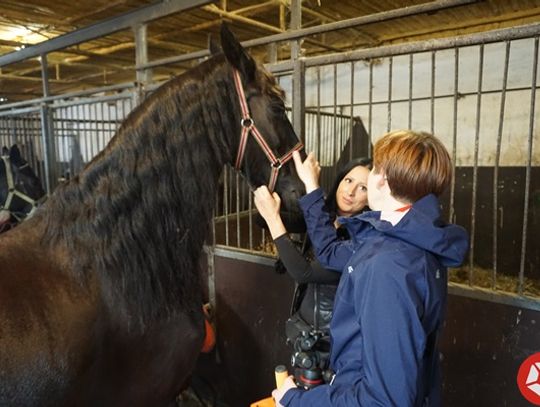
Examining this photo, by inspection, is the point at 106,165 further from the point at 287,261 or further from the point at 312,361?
the point at 312,361

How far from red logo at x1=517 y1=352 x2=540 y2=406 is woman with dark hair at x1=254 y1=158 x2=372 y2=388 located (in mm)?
718

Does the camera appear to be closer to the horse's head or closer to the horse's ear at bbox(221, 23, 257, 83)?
the horse's head

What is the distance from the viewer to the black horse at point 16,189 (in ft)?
11.1

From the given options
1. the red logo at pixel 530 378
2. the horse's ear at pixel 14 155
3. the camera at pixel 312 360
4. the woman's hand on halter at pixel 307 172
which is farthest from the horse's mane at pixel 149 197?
the horse's ear at pixel 14 155

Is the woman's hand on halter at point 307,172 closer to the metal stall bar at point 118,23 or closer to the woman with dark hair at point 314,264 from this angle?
the woman with dark hair at point 314,264

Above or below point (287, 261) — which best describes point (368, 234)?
above

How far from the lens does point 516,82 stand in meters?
4.03

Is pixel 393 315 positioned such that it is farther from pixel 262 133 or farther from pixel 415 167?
pixel 262 133

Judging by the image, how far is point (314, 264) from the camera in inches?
48.9

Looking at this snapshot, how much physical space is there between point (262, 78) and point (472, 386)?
142 cm

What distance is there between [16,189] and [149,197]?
310cm

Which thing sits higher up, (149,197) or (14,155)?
(14,155)

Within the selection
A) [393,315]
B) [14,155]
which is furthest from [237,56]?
[14,155]

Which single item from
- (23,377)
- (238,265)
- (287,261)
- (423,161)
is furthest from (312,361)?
(238,265)
